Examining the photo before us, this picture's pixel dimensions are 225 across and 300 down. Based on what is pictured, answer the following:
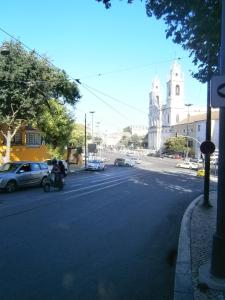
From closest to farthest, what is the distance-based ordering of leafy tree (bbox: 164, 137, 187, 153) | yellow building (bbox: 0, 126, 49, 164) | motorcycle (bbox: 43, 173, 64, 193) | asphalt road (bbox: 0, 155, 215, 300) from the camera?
asphalt road (bbox: 0, 155, 215, 300) → motorcycle (bbox: 43, 173, 64, 193) → yellow building (bbox: 0, 126, 49, 164) → leafy tree (bbox: 164, 137, 187, 153)

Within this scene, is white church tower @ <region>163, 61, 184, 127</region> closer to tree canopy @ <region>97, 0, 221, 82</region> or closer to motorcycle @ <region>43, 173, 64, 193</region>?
motorcycle @ <region>43, 173, 64, 193</region>

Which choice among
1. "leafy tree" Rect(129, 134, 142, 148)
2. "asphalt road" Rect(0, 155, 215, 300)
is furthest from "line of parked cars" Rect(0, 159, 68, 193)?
"leafy tree" Rect(129, 134, 142, 148)

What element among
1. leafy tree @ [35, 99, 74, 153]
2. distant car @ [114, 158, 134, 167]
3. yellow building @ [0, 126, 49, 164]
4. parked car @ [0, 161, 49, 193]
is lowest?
distant car @ [114, 158, 134, 167]

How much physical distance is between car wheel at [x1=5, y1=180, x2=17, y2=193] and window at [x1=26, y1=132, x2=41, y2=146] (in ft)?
70.9

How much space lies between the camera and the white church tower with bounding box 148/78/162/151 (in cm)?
15262

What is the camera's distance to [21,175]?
73.2 ft

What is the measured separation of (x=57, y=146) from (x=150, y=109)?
122 m

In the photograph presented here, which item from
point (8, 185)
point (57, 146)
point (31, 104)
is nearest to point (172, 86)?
point (57, 146)

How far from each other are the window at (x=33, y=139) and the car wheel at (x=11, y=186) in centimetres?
2161

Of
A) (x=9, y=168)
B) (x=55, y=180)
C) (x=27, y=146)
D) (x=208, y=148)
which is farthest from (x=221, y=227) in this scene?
(x=27, y=146)

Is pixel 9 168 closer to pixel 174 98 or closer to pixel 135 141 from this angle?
pixel 174 98

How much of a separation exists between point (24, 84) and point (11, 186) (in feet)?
33.5

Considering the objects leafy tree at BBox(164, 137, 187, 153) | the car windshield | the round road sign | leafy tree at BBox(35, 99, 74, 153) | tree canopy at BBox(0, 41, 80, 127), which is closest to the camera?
the round road sign

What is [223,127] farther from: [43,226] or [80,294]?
[43,226]
